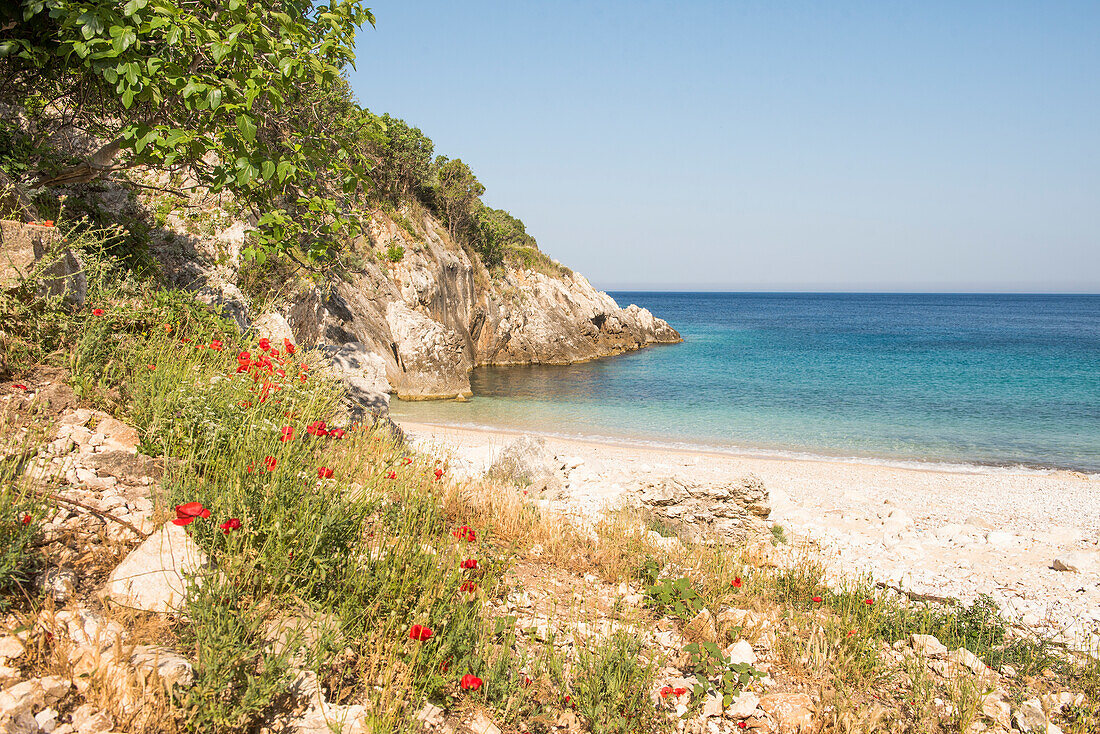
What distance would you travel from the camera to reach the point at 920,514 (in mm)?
11773

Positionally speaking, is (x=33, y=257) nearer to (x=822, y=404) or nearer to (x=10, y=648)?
(x=10, y=648)

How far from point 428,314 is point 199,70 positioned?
22128 mm

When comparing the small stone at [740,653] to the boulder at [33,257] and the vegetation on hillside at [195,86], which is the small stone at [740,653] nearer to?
the vegetation on hillside at [195,86]

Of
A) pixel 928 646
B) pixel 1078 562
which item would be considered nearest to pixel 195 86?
pixel 928 646

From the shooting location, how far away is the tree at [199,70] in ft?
14.3

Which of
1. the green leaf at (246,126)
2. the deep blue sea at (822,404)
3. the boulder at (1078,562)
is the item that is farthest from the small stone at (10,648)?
the deep blue sea at (822,404)

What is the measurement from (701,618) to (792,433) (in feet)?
58.7

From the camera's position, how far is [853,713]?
3.62 m

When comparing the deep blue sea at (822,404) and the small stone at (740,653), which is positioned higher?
the small stone at (740,653)

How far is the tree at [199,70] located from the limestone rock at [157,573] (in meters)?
3.01

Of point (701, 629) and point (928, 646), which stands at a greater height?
point (701, 629)

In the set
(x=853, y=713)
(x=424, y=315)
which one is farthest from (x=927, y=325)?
(x=853, y=713)

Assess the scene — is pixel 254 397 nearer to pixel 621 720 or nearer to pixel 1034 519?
pixel 621 720

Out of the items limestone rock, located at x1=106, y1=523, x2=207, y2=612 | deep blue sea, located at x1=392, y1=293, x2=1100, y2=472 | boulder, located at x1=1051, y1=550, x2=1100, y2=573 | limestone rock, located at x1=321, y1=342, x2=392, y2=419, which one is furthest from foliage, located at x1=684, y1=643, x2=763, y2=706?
deep blue sea, located at x1=392, y1=293, x2=1100, y2=472
